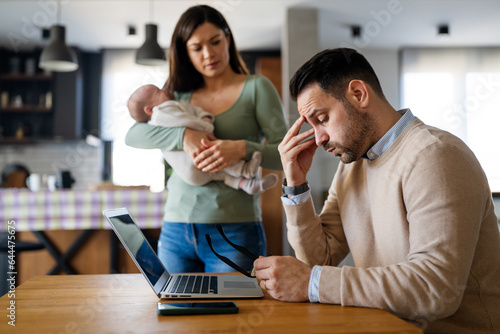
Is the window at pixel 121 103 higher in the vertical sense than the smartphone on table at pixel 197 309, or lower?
higher

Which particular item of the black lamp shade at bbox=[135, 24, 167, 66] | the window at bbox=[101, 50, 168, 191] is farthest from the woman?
the window at bbox=[101, 50, 168, 191]

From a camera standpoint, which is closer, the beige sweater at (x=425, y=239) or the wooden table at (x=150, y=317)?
the wooden table at (x=150, y=317)

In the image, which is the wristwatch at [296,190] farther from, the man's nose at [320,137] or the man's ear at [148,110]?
the man's ear at [148,110]

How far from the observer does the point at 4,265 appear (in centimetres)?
322

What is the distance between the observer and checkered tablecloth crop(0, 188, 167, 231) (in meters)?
3.20

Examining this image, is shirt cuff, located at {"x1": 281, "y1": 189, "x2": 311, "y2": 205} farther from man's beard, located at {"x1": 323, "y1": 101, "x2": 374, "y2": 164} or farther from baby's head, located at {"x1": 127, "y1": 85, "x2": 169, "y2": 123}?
baby's head, located at {"x1": 127, "y1": 85, "x2": 169, "y2": 123}

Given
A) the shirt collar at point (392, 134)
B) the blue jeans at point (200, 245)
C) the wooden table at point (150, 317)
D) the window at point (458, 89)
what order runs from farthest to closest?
the window at point (458, 89)
the blue jeans at point (200, 245)
the shirt collar at point (392, 134)
the wooden table at point (150, 317)

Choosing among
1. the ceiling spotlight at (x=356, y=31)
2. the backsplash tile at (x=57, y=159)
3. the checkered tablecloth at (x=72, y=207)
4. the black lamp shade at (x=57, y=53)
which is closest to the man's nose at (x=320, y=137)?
the checkered tablecloth at (x=72, y=207)

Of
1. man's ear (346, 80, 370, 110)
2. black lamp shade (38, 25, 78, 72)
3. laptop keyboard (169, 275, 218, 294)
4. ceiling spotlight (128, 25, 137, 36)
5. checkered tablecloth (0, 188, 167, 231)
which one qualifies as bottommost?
checkered tablecloth (0, 188, 167, 231)

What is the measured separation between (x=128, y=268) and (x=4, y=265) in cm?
84

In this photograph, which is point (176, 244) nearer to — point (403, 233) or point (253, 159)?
point (253, 159)

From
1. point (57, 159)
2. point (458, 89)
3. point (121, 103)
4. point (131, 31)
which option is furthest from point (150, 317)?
point (458, 89)

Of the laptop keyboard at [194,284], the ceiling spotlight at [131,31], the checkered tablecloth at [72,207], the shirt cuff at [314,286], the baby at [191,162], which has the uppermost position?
the ceiling spotlight at [131,31]

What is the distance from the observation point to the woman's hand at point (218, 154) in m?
1.39
